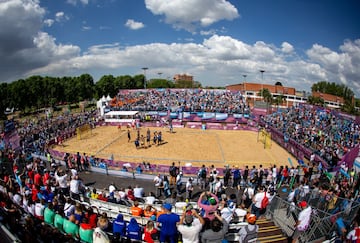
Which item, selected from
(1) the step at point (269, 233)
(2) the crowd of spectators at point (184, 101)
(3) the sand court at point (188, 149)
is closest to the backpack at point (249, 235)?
(1) the step at point (269, 233)

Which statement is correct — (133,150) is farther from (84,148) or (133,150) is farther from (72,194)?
(72,194)

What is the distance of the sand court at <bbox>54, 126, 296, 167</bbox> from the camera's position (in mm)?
20828

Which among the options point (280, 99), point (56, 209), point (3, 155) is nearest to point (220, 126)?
point (3, 155)

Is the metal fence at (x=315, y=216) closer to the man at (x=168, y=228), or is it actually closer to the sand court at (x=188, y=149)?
the man at (x=168, y=228)

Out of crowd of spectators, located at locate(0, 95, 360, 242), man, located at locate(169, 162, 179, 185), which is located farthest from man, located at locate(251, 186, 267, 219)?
man, located at locate(169, 162, 179, 185)

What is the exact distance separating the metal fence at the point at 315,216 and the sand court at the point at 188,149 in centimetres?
1183

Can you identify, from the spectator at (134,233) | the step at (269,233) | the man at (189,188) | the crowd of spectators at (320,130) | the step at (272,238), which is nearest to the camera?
the spectator at (134,233)

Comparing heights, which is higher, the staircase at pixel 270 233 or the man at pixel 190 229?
the man at pixel 190 229

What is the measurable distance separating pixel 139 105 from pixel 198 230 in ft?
139

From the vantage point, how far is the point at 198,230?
4301mm

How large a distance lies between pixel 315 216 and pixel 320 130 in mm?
24281

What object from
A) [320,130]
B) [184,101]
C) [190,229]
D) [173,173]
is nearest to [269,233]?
[190,229]

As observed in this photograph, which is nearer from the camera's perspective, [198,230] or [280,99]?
[198,230]

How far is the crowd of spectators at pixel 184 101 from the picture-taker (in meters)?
41.7
